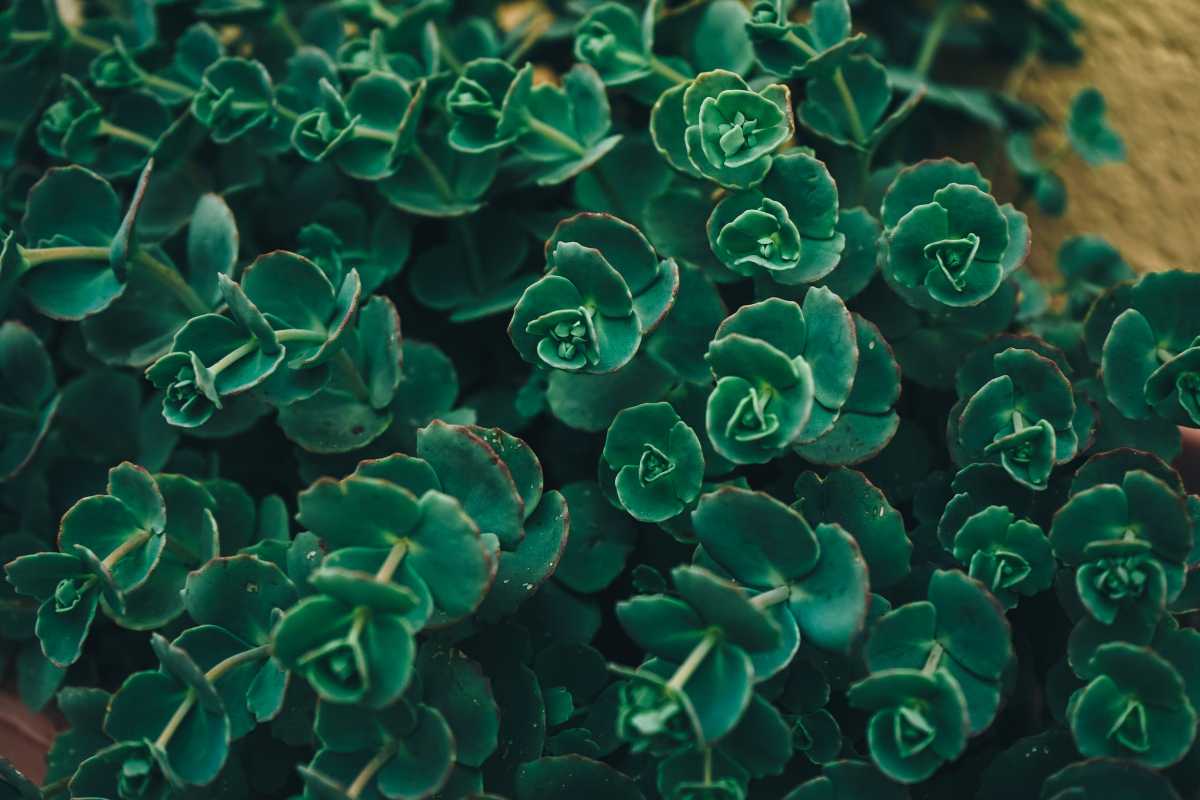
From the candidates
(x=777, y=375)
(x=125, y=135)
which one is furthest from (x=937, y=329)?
(x=125, y=135)

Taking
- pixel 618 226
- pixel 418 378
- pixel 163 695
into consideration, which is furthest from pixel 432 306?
pixel 163 695

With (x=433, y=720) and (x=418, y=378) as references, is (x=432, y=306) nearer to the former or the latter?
(x=418, y=378)

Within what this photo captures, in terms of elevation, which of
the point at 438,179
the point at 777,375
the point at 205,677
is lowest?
the point at 205,677

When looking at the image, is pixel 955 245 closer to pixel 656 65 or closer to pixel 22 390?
pixel 656 65

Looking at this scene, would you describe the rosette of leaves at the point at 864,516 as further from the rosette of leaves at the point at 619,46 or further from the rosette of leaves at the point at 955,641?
the rosette of leaves at the point at 619,46

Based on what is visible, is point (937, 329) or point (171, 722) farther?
point (937, 329)

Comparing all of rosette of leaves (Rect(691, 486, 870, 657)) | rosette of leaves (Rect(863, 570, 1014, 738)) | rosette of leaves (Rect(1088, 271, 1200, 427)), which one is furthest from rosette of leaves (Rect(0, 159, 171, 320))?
rosette of leaves (Rect(1088, 271, 1200, 427))

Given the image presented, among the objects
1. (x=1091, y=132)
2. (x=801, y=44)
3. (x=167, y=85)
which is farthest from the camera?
(x=1091, y=132)

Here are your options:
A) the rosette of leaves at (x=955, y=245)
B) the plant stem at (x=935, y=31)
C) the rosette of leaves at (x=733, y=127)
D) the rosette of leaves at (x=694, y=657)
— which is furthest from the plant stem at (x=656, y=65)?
the rosette of leaves at (x=694, y=657)
